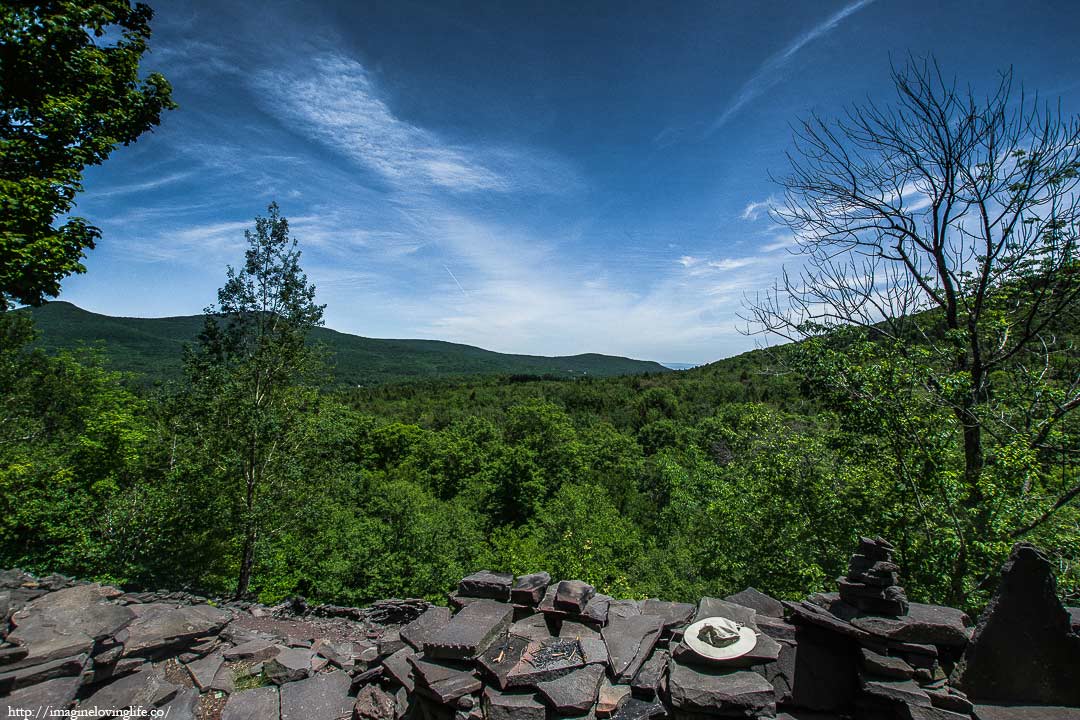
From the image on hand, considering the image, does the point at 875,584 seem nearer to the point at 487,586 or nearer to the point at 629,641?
the point at 629,641

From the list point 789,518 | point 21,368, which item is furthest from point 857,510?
point 21,368

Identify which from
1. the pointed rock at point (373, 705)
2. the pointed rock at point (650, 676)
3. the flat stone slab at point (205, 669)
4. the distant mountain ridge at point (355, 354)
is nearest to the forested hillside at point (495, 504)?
the pointed rock at point (650, 676)

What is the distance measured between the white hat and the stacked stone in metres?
1.22

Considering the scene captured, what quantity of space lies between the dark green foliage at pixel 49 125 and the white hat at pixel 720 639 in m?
11.8

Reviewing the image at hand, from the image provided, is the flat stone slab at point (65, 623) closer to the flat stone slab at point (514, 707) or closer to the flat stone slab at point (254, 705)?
the flat stone slab at point (254, 705)

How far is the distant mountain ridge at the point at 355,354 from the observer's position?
8766cm

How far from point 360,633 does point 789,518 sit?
31.7 feet

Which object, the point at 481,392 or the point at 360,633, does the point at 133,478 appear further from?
the point at 481,392

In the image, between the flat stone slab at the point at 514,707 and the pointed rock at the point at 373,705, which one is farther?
the pointed rock at the point at 373,705

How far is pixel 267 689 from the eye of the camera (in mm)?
5547

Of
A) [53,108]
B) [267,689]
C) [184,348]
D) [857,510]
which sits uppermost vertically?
[53,108]

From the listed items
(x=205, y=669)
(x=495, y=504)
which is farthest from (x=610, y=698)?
(x=495, y=504)

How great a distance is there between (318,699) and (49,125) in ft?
36.4

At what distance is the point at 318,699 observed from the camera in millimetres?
5520
